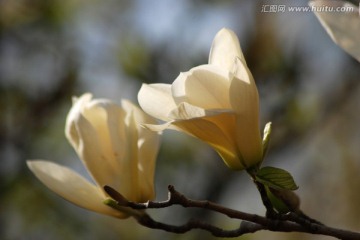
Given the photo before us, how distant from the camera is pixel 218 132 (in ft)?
2.23

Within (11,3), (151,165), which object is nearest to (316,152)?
(11,3)

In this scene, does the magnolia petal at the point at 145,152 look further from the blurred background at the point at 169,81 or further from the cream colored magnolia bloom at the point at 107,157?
the blurred background at the point at 169,81

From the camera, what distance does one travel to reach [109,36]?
8.89ft

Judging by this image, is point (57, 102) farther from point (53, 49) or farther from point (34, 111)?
point (53, 49)

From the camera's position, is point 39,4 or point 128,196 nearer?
point 128,196

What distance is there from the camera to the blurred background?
6.93ft

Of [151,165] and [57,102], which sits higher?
[151,165]

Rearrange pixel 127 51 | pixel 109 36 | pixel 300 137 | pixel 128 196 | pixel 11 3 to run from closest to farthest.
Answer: pixel 128 196
pixel 300 137
pixel 127 51
pixel 11 3
pixel 109 36

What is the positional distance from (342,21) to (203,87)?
0.46ft

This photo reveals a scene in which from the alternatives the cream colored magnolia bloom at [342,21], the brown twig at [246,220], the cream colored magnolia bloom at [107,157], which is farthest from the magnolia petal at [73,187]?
the cream colored magnolia bloom at [342,21]

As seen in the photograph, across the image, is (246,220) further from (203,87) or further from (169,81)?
(169,81)

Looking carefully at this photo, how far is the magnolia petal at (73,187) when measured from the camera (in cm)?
80

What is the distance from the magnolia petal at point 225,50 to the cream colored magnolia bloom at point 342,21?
14cm

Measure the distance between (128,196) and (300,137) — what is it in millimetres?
1394
